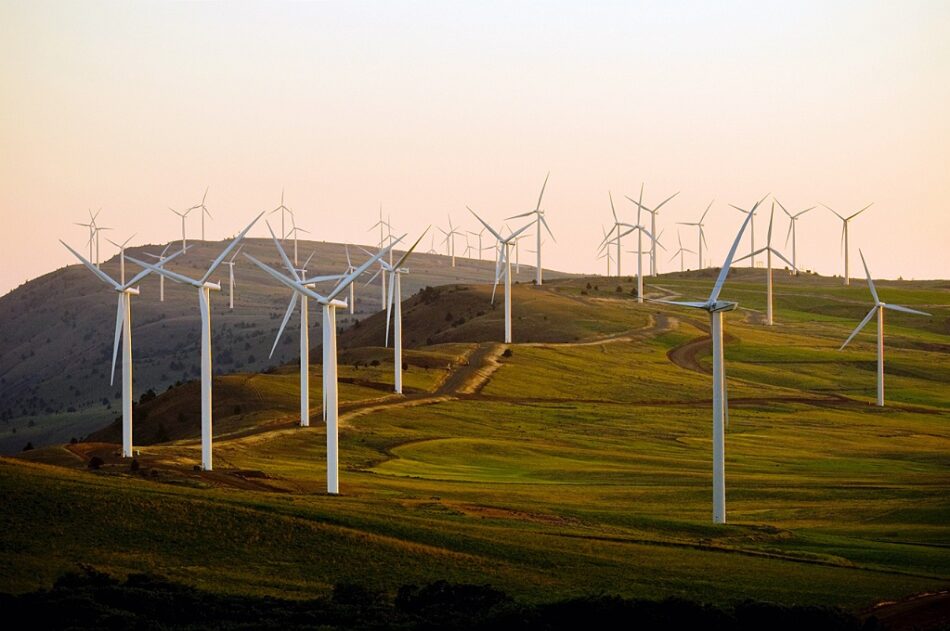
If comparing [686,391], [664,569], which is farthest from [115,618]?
[686,391]

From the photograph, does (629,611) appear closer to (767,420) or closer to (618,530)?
(618,530)

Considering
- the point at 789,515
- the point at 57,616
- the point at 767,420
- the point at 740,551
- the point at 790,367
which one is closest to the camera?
the point at 57,616

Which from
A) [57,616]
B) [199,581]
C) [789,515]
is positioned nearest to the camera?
[57,616]

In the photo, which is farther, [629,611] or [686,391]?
[686,391]

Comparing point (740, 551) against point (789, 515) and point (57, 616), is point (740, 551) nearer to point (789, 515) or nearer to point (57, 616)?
point (789, 515)

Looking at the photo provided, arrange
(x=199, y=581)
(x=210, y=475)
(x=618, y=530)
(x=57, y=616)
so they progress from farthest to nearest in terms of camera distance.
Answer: (x=210, y=475) → (x=618, y=530) → (x=199, y=581) → (x=57, y=616)

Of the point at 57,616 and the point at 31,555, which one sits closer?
the point at 57,616

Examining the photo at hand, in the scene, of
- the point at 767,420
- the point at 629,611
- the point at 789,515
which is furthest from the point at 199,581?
the point at 767,420
